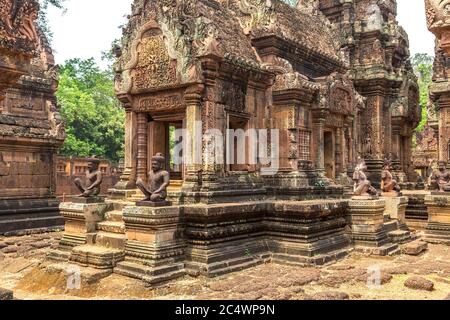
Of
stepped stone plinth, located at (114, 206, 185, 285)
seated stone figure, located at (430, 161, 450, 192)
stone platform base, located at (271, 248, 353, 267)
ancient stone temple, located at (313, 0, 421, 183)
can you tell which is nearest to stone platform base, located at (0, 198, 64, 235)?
stepped stone plinth, located at (114, 206, 185, 285)

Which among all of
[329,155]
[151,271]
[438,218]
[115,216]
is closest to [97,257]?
[151,271]

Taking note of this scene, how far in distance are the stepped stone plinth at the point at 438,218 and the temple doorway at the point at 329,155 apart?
2.87 m

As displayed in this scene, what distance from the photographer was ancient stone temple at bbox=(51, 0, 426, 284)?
781 centimetres

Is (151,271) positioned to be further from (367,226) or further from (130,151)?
(367,226)

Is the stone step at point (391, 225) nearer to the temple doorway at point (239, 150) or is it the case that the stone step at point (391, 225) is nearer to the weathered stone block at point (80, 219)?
the temple doorway at point (239, 150)

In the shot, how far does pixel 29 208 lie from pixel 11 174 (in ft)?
3.75

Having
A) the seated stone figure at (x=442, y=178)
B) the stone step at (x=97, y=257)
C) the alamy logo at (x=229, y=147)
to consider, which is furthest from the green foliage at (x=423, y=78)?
the stone step at (x=97, y=257)

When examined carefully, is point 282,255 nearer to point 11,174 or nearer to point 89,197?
point 89,197

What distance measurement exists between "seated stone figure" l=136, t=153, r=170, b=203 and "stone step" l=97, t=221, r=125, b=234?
1.12 metres

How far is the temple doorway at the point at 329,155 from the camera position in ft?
39.2

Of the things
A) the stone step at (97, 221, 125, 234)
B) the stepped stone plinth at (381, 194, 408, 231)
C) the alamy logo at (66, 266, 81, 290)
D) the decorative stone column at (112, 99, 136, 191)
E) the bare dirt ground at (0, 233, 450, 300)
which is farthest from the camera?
the stepped stone plinth at (381, 194, 408, 231)

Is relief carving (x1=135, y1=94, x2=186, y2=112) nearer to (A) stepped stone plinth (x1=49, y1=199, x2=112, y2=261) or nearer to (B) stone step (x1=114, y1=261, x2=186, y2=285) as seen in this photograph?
(A) stepped stone plinth (x1=49, y1=199, x2=112, y2=261)

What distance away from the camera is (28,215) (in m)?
13.3
